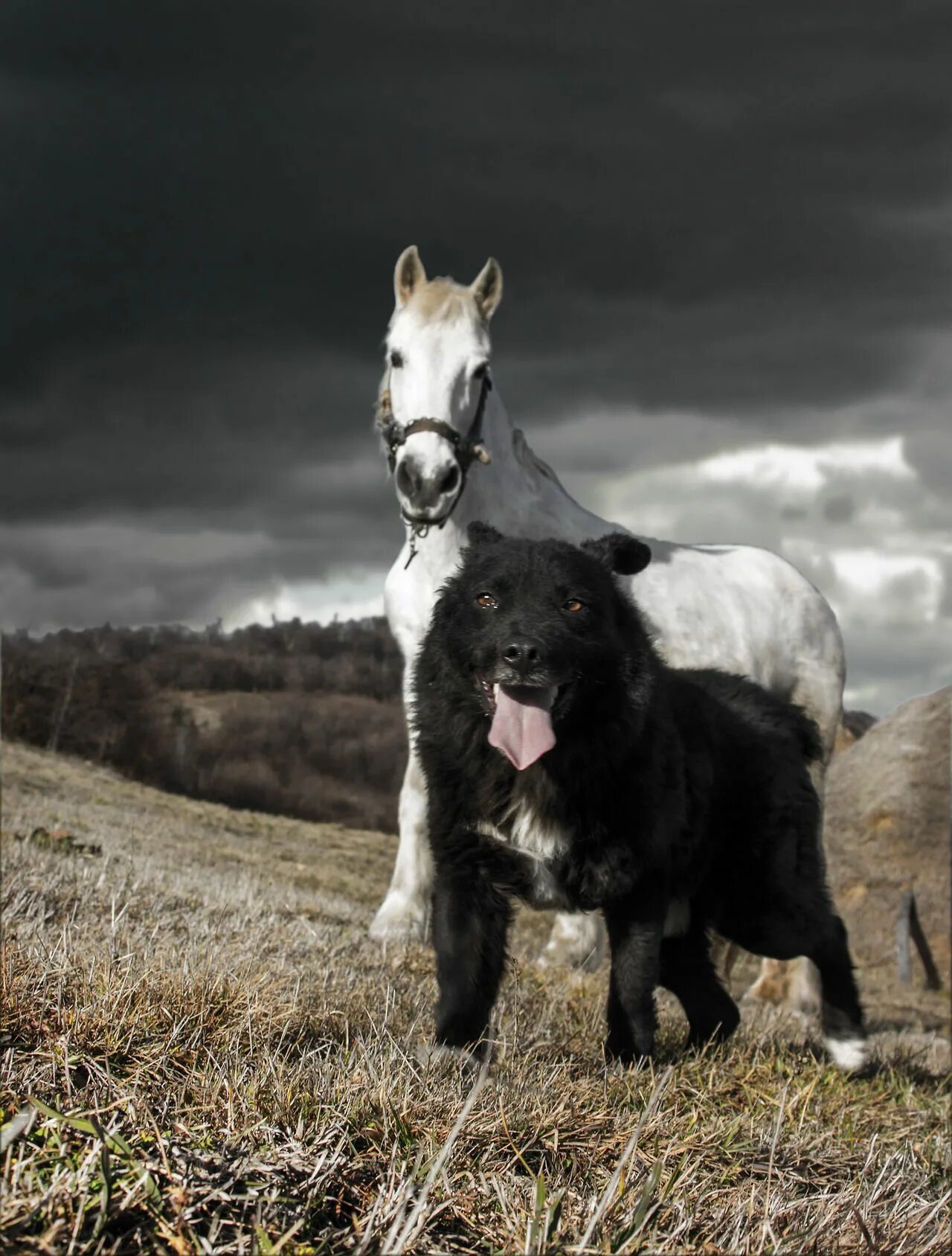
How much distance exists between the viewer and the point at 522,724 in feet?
14.3

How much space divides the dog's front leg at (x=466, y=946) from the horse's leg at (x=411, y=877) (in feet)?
10.8

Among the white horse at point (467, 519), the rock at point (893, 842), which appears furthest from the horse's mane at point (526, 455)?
the rock at point (893, 842)

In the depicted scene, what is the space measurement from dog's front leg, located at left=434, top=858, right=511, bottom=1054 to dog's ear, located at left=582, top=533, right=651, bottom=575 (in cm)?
135

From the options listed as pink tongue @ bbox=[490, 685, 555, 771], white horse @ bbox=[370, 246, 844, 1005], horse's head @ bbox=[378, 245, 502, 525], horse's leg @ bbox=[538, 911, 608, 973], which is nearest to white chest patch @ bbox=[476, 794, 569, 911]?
pink tongue @ bbox=[490, 685, 555, 771]

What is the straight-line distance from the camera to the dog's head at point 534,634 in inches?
171

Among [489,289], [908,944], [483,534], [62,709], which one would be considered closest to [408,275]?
[489,289]

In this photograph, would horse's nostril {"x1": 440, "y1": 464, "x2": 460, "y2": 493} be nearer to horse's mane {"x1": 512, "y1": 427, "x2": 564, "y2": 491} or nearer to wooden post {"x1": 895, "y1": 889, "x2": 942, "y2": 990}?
horse's mane {"x1": 512, "y1": 427, "x2": 564, "y2": 491}

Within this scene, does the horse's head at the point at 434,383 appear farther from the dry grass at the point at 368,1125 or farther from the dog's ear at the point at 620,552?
the dry grass at the point at 368,1125

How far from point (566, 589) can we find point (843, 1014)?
2697 millimetres

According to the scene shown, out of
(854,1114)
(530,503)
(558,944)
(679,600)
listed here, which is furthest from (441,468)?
(854,1114)

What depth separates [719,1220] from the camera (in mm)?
2750

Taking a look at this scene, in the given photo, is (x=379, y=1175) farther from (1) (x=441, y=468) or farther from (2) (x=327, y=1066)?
(1) (x=441, y=468)

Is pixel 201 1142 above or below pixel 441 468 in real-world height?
below

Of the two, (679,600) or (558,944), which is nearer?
(558,944)
